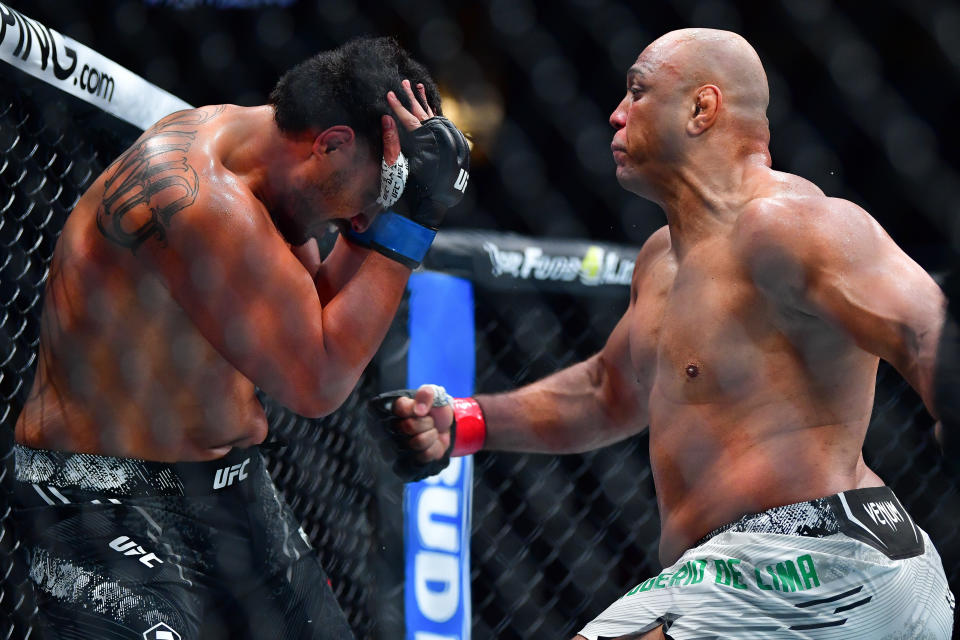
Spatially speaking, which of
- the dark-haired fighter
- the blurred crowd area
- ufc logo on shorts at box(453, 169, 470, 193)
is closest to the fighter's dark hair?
the dark-haired fighter

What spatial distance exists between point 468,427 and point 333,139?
1.65ft

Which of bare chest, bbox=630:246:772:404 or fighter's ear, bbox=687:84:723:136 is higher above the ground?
fighter's ear, bbox=687:84:723:136

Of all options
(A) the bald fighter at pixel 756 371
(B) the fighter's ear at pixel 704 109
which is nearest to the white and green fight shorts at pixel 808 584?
(A) the bald fighter at pixel 756 371

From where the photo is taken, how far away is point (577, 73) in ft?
12.3

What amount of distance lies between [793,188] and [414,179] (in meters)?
0.55

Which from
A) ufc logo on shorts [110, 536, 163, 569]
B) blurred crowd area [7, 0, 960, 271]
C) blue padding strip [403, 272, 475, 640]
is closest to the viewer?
ufc logo on shorts [110, 536, 163, 569]

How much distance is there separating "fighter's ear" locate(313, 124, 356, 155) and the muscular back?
1.79 feet

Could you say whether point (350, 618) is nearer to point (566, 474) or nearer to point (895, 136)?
point (566, 474)

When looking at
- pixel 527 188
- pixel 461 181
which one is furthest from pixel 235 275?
pixel 527 188

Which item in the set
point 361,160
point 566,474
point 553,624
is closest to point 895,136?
point 566,474

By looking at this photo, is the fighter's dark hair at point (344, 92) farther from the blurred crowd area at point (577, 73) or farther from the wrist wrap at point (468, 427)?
the blurred crowd area at point (577, 73)

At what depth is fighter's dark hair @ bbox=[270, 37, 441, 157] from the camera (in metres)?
1.47

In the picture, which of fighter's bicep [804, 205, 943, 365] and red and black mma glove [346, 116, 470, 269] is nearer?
fighter's bicep [804, 205, 943, 365]

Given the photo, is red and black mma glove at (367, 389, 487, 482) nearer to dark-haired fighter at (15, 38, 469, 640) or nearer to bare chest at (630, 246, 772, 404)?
dark-haired fighter at (15, 38, 469, 640)
